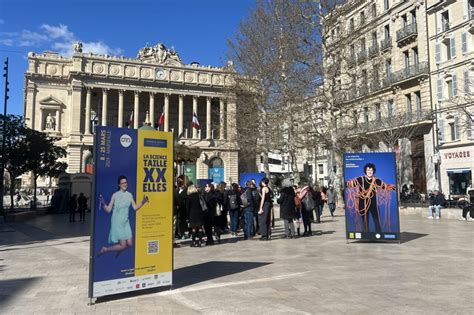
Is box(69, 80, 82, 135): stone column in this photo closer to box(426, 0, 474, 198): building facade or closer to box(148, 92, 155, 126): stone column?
box(148, 92, 155, 126): stone column

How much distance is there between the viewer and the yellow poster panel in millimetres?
6242

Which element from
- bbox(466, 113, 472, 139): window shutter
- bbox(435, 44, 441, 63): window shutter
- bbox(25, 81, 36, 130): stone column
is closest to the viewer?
bbox(466, 113, 472, 139): window shutter

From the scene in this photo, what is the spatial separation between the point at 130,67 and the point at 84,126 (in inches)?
484

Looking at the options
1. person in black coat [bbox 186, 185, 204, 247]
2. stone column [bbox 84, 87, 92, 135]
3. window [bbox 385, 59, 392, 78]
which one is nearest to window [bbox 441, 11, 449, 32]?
window [bbox 385, 59, 392, 78]

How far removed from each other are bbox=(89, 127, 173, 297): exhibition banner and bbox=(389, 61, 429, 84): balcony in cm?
3153

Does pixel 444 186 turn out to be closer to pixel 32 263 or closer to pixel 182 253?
pixel 182 253

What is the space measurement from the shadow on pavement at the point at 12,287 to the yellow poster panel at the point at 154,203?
199 cm

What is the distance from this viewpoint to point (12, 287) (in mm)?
6863

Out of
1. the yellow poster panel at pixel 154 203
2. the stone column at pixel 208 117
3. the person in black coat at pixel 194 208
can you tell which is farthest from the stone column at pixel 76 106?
the yellow poster panel at pixel 154 203

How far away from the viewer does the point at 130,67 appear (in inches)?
2630

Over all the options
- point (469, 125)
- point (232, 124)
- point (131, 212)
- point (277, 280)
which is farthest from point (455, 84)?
point (131, 212)

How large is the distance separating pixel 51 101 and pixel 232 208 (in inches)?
2398

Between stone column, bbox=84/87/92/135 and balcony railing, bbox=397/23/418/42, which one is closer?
balcony railing, bbox=397/23/418/42

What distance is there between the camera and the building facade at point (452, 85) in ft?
96.4
